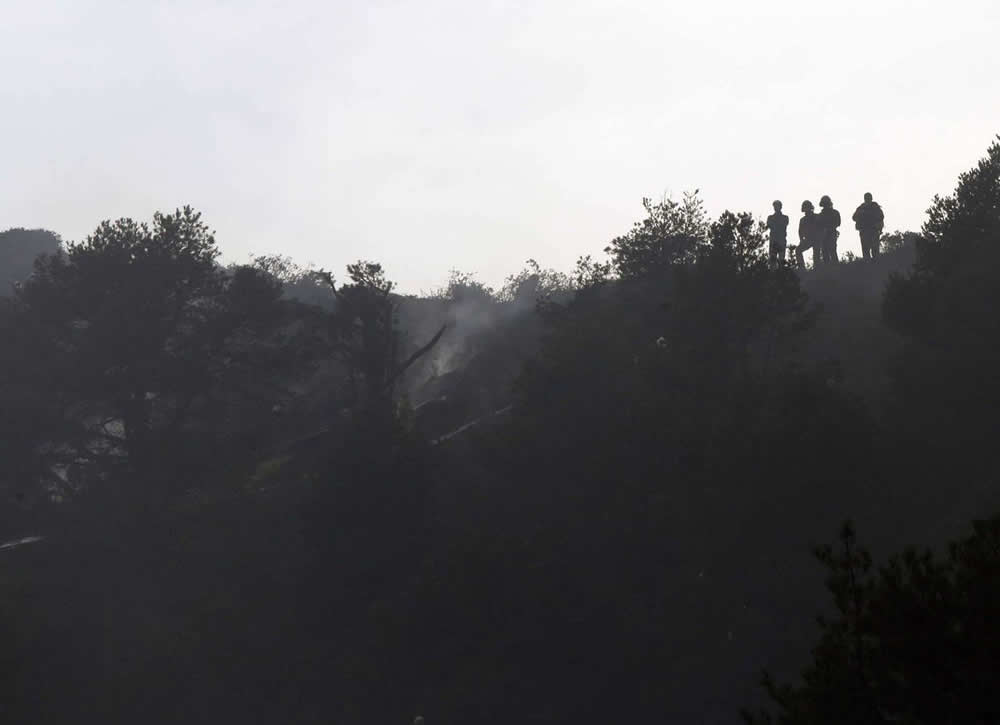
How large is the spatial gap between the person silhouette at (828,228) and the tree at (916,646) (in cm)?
3884

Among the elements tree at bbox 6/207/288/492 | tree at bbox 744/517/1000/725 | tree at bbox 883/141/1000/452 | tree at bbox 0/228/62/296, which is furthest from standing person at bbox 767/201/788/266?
tree at bbox 0/228/62/296

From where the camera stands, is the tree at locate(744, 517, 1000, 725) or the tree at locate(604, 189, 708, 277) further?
the tree at locate(604, 189, 708, 277)

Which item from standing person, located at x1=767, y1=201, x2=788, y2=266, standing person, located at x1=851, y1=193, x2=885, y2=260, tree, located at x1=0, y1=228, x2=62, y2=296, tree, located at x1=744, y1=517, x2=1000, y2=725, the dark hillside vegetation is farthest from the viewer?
tree, located at x1=0, y1=228, x2=62, y2=296

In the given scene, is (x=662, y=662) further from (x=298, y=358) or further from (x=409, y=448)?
(x=298, y=358)

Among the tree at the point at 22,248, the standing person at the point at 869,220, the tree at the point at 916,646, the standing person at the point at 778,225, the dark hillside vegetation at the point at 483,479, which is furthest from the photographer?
the tree at the point at 22,248

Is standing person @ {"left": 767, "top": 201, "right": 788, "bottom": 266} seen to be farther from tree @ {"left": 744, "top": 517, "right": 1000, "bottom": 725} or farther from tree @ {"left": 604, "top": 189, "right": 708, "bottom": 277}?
tree @ {"left": 744, "top": 517, "right": 1000, "bottom": 725}

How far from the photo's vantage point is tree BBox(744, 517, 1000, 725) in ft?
A: 53.1

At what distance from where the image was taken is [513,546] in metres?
47.2

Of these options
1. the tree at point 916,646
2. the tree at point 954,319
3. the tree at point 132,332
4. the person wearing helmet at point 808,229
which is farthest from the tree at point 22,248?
the tree at point 916,646

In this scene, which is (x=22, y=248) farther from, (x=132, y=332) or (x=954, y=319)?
(x=954, y=319)

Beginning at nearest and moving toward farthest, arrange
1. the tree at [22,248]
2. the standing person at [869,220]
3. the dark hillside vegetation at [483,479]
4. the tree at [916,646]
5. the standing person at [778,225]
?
the tree at [916,646]
the dark hillside vegetation at [483,479]
the standing person at [778,225]
the standing person at [869,220]
the tree at [22,248]

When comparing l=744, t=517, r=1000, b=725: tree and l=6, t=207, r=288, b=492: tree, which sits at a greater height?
l=6, t=207, r=288, b=492: tree

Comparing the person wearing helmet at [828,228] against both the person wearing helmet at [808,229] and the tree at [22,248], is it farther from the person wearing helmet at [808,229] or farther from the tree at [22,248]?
the tree at [22,248]

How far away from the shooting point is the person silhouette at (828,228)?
181ft
